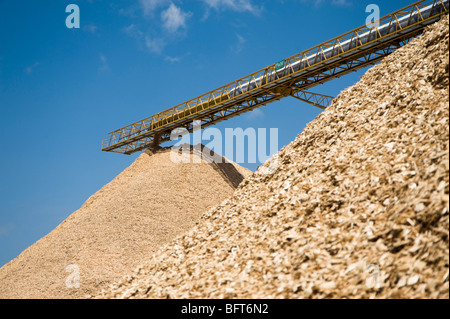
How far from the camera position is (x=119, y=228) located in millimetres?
18781

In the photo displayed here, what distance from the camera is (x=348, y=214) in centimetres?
834

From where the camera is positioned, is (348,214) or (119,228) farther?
(119,228)

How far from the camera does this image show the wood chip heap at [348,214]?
655 centimetres

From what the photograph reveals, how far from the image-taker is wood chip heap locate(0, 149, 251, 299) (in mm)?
16094

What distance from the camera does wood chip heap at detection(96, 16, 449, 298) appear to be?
655 centimetres

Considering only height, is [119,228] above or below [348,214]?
above

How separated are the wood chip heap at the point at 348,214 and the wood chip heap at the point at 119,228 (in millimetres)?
3513

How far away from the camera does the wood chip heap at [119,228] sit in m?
16.1

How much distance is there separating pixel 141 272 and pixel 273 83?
13.2 m

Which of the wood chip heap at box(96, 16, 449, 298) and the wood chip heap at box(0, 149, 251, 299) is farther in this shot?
the wood chip heap at box(0, 149, 251, 299)

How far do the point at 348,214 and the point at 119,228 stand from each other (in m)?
13.5

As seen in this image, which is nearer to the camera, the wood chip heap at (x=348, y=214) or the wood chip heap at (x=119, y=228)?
the wood chip heap at (x=348, y=214)

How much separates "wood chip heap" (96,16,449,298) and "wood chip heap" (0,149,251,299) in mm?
3513
